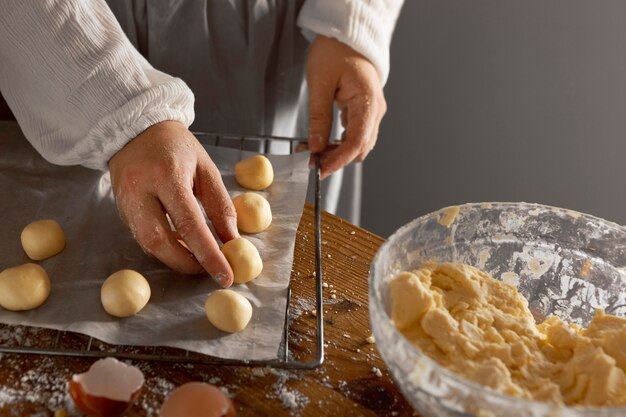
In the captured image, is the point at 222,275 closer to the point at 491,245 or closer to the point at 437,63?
the point at 491,245

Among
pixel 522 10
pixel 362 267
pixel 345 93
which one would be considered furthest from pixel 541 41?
pixel 362 267

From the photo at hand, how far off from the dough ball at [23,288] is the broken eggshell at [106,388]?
154mm

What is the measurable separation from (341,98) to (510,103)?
2.34 feet

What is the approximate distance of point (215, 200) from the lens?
3.02 ft

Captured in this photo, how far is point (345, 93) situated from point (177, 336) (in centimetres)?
50

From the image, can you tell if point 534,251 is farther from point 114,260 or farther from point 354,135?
point 114,260

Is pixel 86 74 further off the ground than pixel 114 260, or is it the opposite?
pixel 86 74

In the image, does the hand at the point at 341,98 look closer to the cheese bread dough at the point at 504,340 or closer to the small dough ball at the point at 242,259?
the small dough ball at the point at 242,259

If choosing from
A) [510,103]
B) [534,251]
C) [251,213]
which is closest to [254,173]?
[251,213]

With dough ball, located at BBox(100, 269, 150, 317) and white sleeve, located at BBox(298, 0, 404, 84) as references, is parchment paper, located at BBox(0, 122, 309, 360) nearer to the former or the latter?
dough ball, located at BBox(100, 269, 150, 317)

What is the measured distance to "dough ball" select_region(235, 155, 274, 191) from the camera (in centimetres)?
106

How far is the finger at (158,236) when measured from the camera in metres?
0.86

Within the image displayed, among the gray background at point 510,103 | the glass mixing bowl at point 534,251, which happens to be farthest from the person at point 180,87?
the gray background at point 510,103

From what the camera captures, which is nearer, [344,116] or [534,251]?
[534,251]
